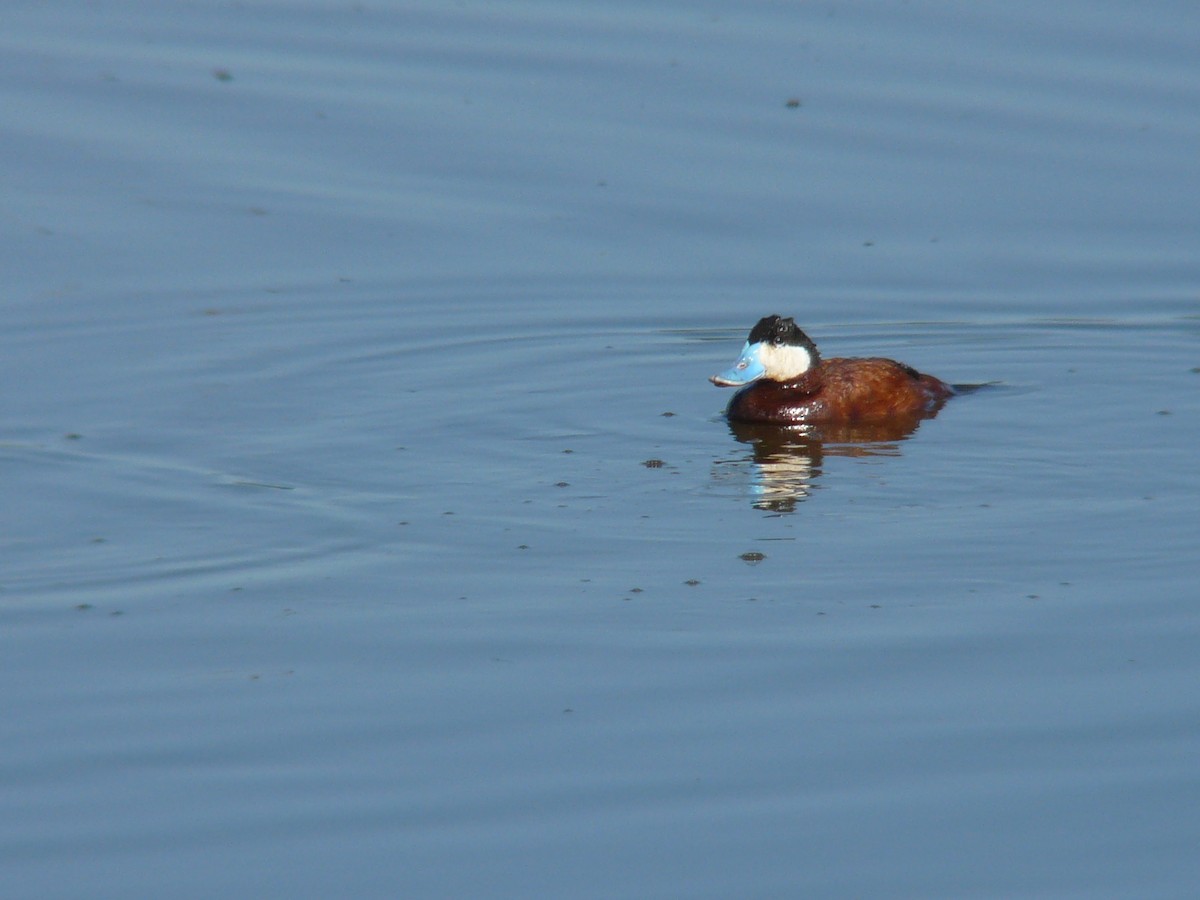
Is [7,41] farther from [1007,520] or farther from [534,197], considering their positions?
[1007,520]

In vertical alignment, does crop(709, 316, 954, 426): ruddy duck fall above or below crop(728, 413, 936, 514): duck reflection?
above

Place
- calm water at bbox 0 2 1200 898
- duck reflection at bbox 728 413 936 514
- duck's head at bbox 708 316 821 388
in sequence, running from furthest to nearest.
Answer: duck's head at bbox 708 316 821 388 → duck reflection at bbox 728 413 936 514 → calm water at bbox 0 2 1200 898

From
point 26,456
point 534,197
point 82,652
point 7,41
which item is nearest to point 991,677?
point 82,652

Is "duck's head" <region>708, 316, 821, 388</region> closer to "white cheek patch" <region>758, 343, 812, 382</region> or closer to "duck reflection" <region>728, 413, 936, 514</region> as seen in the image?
"white cheek patch" <region>758, 343, 812, 382</region>

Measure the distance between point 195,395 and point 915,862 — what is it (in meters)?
5.98

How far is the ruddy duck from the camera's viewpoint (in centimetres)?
1031

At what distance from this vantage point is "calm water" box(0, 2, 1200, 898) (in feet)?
18.0

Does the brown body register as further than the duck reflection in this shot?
Yes

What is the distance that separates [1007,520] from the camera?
8141 mm

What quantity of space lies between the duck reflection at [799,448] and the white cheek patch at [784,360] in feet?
0.91

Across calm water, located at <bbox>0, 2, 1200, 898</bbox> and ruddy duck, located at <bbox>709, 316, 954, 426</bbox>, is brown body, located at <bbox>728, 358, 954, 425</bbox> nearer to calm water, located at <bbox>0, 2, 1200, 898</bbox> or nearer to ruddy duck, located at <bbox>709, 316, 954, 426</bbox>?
ruddy duck, located at <bbox>709, 316, 954, 426</bbox>

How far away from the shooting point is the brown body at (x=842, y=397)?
10328 millimetres

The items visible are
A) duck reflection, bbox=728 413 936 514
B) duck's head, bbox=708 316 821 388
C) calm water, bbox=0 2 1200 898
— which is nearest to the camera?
calm water, bbox=0 2 1200 898

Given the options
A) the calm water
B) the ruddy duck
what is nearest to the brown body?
the ruddy duck
